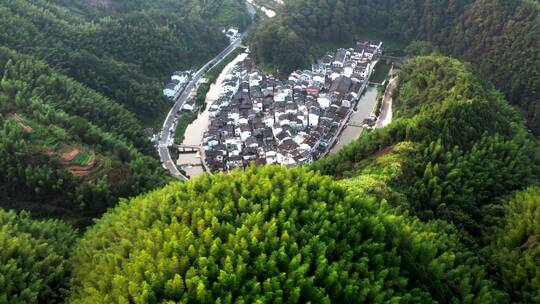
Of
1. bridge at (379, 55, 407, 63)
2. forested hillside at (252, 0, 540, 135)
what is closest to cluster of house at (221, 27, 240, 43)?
forested hillside at (252, 0, 540, 135)

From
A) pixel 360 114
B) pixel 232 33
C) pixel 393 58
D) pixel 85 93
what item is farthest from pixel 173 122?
pixel 393 58

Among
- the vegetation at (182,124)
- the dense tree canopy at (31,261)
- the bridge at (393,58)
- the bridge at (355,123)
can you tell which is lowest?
the dense tree canopy at (31,261)

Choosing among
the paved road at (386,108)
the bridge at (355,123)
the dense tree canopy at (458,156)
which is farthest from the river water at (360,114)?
the dense tree canopy at (458,156)

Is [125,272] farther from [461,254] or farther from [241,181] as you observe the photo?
[461,254]

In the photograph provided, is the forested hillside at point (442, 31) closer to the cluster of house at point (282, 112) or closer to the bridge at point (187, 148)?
the cluster of house at point (282, 112)

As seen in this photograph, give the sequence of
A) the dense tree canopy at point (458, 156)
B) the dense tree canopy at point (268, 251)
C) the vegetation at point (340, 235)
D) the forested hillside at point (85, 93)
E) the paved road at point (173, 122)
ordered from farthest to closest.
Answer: the paved road at point (173, 122) → the forested hillside at point (85, 93) → the dense tree canopy at point (458, 156) → the vegetation at point (340, 235) → the dense tree canopy at point (268, 251)

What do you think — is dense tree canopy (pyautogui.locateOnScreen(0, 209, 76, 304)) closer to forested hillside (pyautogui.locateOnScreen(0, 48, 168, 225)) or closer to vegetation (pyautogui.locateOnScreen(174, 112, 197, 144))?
forested hillside (pyautogui.locateOnScreen(0, 48, 168, 225))

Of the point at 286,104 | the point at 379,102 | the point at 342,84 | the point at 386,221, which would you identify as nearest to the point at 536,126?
the point at 379,102
